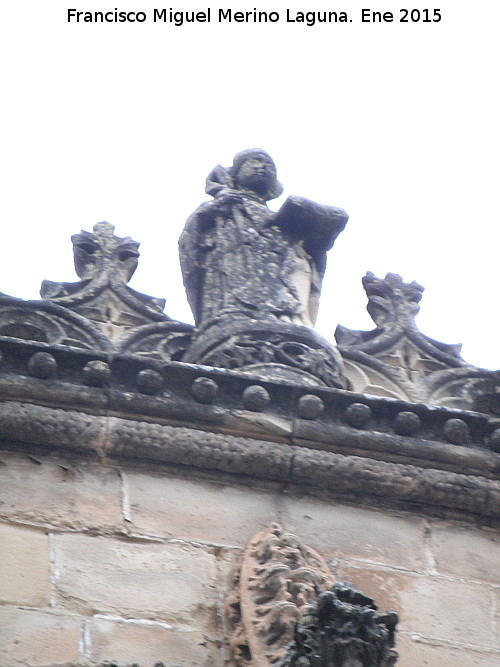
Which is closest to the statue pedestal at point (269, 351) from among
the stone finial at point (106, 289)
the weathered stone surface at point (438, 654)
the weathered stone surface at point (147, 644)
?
the stone finial at point (106, 289)

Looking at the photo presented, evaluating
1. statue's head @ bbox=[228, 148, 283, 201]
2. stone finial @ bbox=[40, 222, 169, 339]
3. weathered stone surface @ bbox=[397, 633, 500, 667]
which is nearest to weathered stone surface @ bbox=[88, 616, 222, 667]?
weathered stone surface @ bbox=[397, 633, 500, 667]

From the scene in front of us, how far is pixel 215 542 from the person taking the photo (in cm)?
585

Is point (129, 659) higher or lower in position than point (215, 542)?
lower

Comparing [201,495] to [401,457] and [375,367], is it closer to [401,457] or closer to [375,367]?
[401,457]

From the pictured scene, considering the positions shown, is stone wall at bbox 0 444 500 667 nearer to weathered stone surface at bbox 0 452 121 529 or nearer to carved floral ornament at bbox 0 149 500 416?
weathered stone surface at bbox 0 452 121 529

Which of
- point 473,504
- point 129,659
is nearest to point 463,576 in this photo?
point 473,504

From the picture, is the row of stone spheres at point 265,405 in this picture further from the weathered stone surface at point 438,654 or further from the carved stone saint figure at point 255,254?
the weathered stone surface at point 438,654

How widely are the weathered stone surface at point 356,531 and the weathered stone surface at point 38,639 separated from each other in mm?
981

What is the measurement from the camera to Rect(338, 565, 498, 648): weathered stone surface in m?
5.75

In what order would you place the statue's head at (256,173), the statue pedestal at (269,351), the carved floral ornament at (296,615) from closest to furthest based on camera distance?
the carved floral ornament at (296,615), the statue pedestal at (269,351), the statue's head at (256,173)

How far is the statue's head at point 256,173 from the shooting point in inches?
321

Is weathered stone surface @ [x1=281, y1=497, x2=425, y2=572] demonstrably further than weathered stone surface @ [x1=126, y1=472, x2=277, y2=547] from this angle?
Yes

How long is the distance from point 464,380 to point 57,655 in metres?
2.49

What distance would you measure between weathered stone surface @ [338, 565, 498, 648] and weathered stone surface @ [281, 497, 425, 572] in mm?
69
